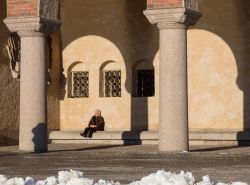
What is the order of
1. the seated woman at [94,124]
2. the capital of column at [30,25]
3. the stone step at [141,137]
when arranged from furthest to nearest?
the seated woman at [94,124] → the stone step at [141,137] → the capital of column at [30,25]

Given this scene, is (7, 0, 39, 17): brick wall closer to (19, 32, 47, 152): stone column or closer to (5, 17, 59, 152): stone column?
(5, 17, 59, 152): stone column

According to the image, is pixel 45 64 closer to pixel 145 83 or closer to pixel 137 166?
pixel 145 83

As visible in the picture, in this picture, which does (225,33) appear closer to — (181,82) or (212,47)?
(212,47)

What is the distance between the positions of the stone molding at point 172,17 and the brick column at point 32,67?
9.60ft

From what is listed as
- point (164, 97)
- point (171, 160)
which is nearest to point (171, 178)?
point (171, 160)

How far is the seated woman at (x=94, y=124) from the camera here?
25.2 metres

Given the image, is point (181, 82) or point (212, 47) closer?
point (181, 82)

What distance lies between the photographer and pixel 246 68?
80.0 feet

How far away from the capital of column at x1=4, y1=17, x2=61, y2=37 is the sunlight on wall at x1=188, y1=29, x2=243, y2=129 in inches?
263

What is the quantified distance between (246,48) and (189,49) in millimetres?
1983

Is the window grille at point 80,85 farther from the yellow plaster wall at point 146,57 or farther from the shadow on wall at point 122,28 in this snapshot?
the shadow on wall at point 122,28

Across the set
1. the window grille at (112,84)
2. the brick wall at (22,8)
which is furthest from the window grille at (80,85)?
the brick wall at (22,8)

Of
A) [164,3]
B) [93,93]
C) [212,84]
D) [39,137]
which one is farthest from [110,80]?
[164,3]

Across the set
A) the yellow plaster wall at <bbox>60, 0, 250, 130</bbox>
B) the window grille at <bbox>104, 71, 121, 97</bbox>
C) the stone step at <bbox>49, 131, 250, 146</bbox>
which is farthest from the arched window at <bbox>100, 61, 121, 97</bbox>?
the stone step at <bbox>49, 131, 250, 146</bbox>
